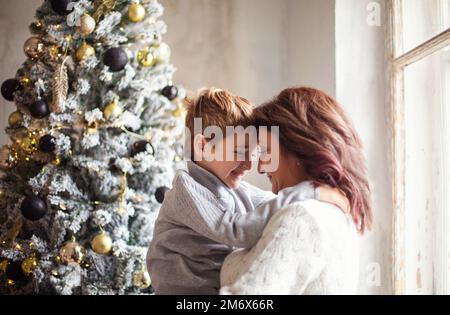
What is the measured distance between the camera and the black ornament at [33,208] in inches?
79.5

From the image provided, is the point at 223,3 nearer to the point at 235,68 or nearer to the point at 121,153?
the point at 235,68

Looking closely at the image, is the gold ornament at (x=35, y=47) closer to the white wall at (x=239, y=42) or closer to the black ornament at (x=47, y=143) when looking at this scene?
the black ornament at (x=47, y=143)

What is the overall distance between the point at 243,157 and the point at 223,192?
110 mm

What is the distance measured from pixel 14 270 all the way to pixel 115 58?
3.15 feet

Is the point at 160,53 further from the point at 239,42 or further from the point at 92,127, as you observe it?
the point at 239,42

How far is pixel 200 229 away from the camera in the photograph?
4.30 ft

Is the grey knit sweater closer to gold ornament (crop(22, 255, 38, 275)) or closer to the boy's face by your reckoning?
the boy's face

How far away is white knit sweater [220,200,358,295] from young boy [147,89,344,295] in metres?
0.10

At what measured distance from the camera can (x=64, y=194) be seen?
6.89 feet

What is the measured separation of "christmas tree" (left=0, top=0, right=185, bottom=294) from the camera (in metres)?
2.06

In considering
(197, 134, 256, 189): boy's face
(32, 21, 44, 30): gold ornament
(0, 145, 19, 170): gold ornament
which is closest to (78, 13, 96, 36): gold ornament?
(32, 21, 44, 30): gold ornament

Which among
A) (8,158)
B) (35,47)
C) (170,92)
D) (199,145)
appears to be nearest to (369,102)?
(170,92)

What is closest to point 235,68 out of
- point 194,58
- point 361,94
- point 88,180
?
point 194,58

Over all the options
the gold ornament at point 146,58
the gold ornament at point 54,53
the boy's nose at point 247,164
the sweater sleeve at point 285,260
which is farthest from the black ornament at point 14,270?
the sweater sleeve at point 285,260
